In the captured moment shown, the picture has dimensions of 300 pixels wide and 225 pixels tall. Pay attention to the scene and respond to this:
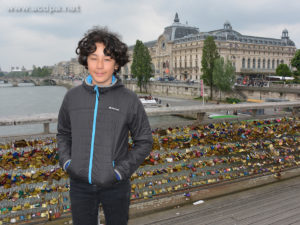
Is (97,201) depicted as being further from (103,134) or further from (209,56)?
(209,56)

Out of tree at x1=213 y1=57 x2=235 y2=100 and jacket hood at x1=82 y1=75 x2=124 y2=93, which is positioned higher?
tree at x1=213 y1=57 x2=235 y2=100

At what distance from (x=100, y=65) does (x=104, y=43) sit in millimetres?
209

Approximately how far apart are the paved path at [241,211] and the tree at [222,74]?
139ft

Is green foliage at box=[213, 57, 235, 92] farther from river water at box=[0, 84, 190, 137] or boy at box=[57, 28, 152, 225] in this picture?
boy at box=[57, 28, 152, 225]

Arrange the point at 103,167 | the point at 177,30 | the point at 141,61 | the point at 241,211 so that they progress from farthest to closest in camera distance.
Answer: the point at 177,30 < the point at 141,61 < the point at 241,211 < the point at 103,167

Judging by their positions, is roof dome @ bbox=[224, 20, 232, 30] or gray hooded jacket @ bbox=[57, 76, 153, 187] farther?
roof dome @ bbox=[224, 20, 232, 30]

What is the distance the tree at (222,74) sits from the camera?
45781mm

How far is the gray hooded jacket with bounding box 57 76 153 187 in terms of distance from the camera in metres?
2.37

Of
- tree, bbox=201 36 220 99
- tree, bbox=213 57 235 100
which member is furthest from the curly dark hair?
tree, bbox=201 36 220 99

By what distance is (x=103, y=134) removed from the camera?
7.91 feet

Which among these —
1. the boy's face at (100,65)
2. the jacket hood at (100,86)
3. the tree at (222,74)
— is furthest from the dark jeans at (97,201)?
the tree at (222,74)

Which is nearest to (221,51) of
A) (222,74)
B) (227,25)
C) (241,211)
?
(227,25)

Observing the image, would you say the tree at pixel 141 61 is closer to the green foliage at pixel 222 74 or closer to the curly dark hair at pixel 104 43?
the green foliage at pixel 222 74

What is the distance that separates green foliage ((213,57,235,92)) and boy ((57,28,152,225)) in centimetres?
4510
